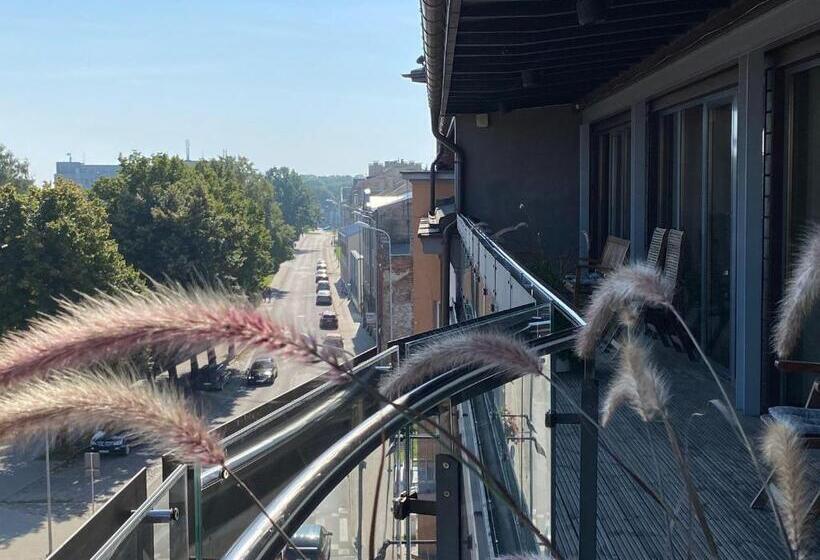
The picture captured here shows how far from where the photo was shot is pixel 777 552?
3.43 m

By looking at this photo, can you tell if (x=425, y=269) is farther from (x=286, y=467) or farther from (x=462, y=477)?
(x=286, y=467)

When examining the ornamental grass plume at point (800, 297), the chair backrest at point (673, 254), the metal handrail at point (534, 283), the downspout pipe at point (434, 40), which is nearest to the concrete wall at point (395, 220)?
the downspout pipe at point (434, 40)

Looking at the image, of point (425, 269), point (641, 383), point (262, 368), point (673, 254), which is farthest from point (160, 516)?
point (425, 269)

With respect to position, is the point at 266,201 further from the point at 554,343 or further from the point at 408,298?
the point at 554,343

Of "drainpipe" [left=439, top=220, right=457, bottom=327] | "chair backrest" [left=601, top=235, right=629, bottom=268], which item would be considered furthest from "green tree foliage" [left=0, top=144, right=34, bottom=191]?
"chair backrest" [left=601, top=235, right=629, bottom=268]

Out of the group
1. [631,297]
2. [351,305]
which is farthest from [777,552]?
[351,305]

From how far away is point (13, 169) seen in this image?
69250 mm

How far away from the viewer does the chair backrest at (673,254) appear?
710cm

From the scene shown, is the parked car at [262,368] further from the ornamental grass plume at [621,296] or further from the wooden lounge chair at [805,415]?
the wooden lounge chair at [805,415]

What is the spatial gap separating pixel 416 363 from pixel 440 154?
1860cm

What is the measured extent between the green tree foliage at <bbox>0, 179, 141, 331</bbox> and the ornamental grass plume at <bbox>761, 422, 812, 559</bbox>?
26.4 meters

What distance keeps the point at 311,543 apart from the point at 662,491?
0.69m

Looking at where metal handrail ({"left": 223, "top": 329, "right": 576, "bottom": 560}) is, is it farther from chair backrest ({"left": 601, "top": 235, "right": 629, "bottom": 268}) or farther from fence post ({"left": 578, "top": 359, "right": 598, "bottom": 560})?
chair backrest ({"left": 601, "top": 235, "right": 629, "bottom": 268})

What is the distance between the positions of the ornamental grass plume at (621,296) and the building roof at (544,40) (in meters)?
3.16
